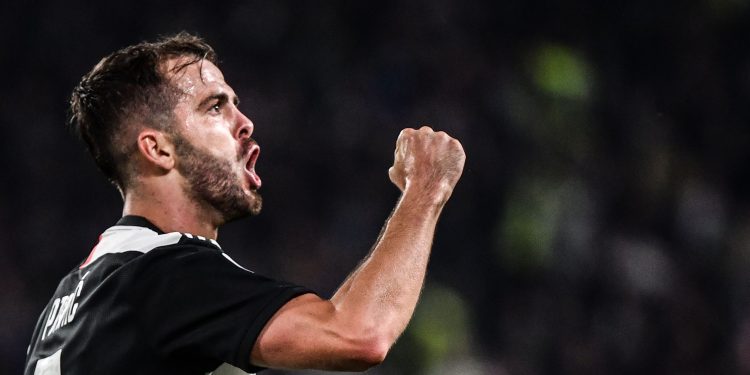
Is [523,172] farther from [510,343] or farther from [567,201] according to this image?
[510,343]

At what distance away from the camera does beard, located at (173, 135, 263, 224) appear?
89.4 inches

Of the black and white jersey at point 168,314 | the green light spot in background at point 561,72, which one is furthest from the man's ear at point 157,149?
the green light spot in background at point 561,72

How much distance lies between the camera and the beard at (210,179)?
227 cm

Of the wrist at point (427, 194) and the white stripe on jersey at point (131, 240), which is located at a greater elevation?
the wrist at point (427, 194)

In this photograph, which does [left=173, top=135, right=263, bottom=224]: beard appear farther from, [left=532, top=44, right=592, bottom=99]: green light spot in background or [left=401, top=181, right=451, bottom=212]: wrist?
[left=532, top=44, right=592, bottom=99]: green light spot in background

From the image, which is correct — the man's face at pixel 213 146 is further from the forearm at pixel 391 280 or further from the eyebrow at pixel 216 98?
the forearm at pixel 391 280

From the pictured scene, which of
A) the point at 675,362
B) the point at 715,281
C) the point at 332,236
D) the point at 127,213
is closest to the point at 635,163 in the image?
the point at 715,281

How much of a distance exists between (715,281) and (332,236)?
206 centimetres

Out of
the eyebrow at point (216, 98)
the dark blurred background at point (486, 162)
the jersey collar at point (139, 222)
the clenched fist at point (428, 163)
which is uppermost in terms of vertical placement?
the eyebrow at point (216, 98)

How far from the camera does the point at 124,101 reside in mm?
2324

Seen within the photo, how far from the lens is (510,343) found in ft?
16.8

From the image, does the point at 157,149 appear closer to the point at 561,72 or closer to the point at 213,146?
the point at 213,146

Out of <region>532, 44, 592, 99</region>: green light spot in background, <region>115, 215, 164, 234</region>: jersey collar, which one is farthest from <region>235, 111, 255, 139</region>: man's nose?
<region>532, 44, 592, 99</region>: green light spot in background

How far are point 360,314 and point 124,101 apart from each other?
3.04ft
